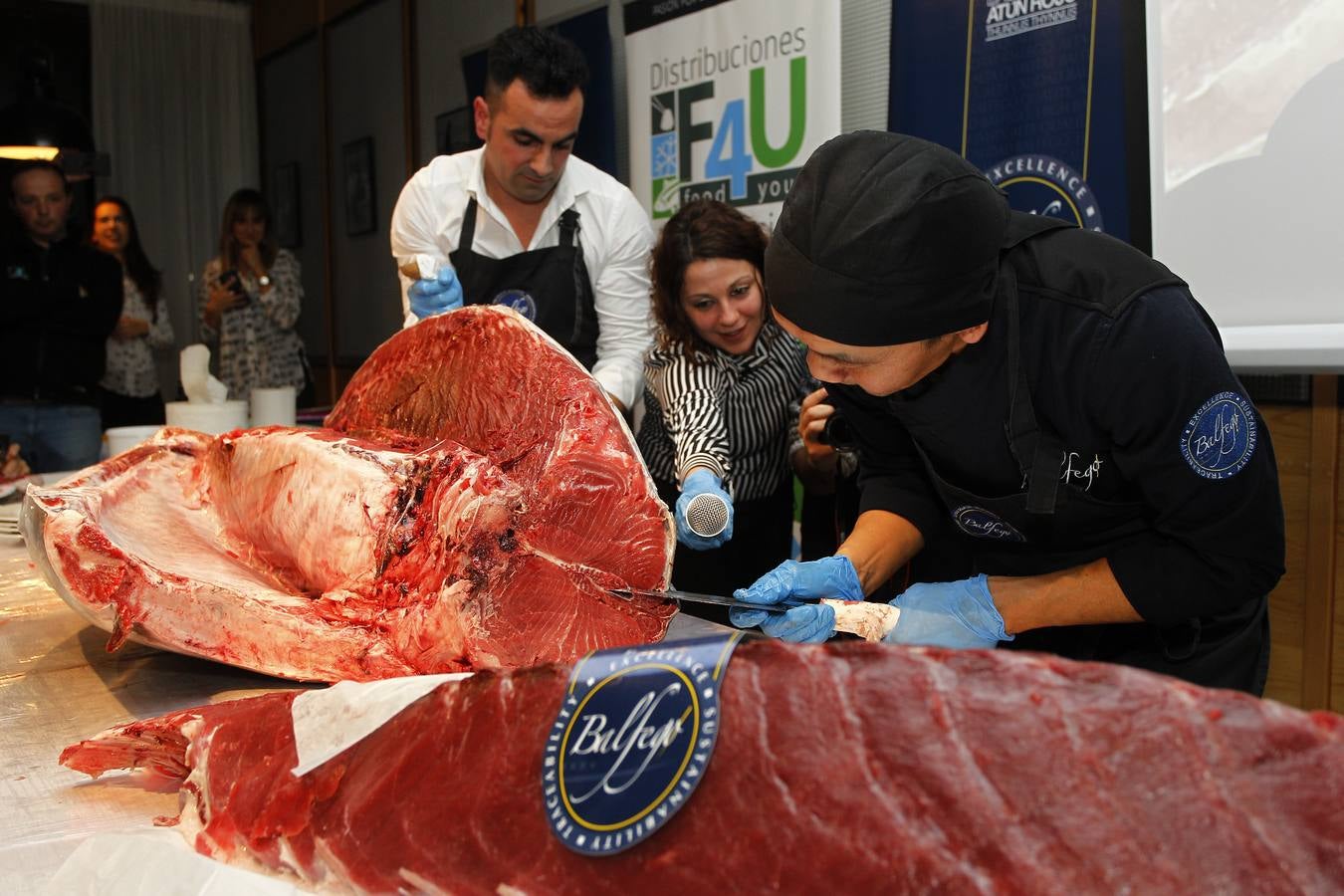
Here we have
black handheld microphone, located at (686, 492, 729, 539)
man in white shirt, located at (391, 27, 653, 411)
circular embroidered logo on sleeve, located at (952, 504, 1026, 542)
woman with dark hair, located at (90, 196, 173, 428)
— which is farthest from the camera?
woman with dark hair, located at (90, 196, 173, 428)

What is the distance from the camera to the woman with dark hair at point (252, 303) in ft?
22.9

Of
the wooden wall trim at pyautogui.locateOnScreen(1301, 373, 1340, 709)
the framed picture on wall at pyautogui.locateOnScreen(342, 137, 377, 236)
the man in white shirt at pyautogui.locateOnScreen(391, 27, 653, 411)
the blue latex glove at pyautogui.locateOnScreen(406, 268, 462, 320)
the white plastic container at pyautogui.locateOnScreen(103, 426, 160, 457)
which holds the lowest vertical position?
the wooden wall trim at pyautogui.locateOnScreen(1301, 373, 1340, 709)

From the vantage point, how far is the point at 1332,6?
2.69m

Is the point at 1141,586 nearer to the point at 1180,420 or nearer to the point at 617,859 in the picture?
the point at 1180,420

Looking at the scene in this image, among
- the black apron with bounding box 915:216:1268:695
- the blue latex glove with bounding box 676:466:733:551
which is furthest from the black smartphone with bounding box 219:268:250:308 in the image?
the black apron with bounding box 915:216:1268:695

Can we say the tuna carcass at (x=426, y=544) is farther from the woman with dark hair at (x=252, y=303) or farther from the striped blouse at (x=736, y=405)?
the woman with dark hair at (x=252, y=303)

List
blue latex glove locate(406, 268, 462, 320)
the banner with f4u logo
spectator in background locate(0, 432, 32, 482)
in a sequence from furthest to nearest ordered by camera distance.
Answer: the banner with f4u logo → spectator in background locate(0, 432, 32, 482) → blue latex glove locate(406, 268, 462, 320)

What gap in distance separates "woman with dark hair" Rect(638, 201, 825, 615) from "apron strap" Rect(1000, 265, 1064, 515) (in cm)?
114

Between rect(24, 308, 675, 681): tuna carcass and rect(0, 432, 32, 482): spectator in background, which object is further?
rect(0, 432, 32, 482): spectator in background

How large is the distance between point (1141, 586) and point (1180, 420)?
30 centimetres

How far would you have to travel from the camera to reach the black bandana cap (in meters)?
1.45

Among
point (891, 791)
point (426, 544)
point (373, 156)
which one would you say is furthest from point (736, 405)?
point (373, 156)

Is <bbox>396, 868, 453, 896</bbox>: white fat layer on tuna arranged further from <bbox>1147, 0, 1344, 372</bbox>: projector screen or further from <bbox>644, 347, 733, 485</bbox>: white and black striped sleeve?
<bbox>1147, 0, 1344, 372</bbox>: projector screen

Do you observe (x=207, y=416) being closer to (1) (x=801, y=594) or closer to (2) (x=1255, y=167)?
(1) (x=801, y=594)
